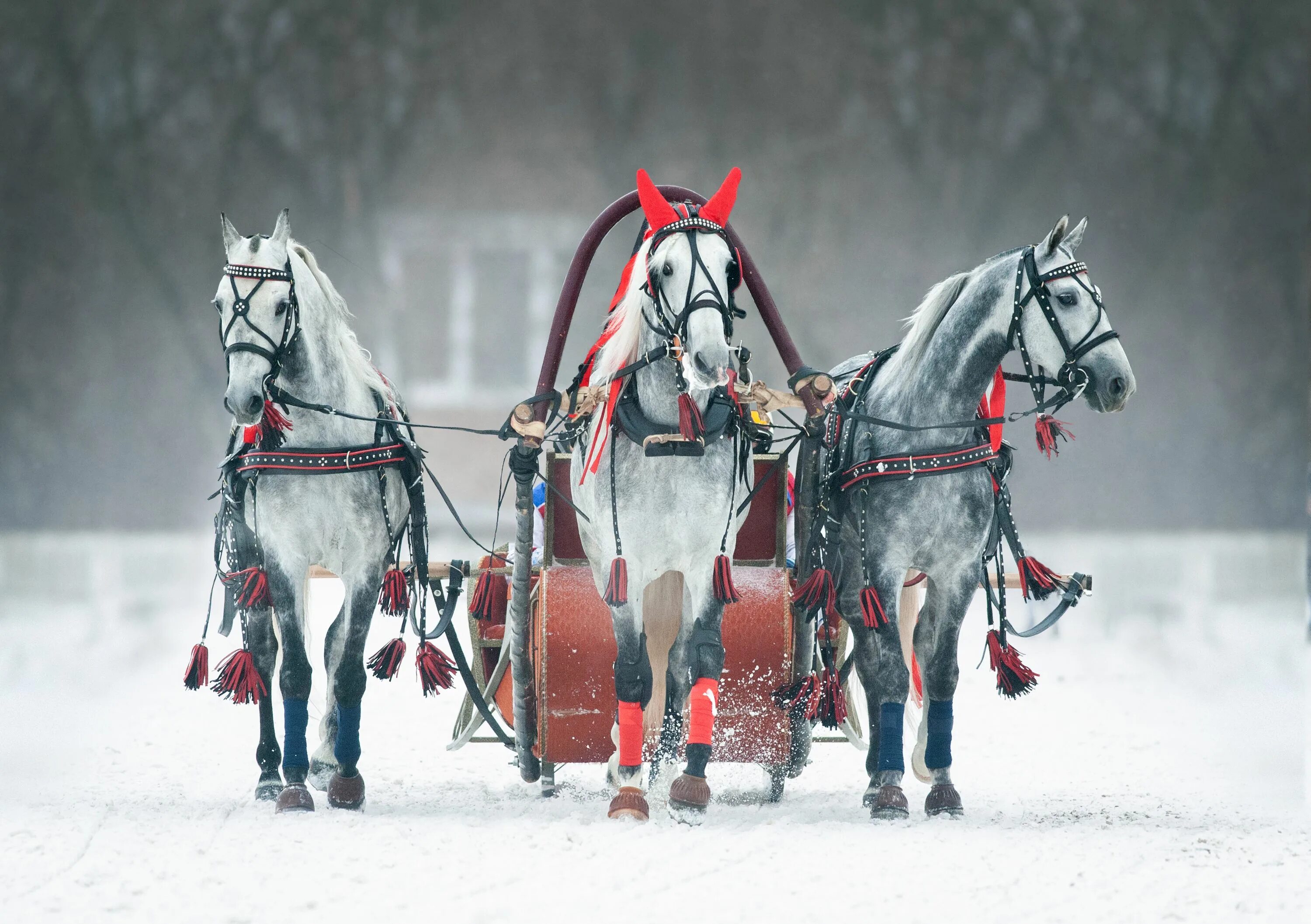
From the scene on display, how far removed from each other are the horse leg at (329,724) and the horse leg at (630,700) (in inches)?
37.2

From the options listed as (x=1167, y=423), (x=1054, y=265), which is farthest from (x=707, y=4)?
(x=1054, y=265)

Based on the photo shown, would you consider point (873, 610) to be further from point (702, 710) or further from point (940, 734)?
point (702, 710)

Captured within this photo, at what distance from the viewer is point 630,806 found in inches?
148

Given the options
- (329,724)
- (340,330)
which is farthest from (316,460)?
(329,724)

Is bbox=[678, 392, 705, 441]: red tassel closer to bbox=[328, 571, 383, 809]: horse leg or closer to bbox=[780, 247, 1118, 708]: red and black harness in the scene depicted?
bbox=[780, 247, 1118, 708]: red and black harness

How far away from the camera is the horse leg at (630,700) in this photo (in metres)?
3.78

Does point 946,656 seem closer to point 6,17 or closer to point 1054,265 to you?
point 1054,265

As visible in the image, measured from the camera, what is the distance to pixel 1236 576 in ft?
39.2

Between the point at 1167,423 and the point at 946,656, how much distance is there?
1085cm

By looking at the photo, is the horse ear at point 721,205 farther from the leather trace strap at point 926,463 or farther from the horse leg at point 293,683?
the horse leg at point 293,683

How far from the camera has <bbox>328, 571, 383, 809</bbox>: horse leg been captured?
13.3 ft

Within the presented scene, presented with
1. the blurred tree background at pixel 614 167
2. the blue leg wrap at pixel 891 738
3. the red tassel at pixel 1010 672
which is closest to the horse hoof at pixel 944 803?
the blue leg wrap at pixel 891 738

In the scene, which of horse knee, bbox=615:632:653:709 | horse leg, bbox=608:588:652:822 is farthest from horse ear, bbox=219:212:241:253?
horse knee, bbox=615:632:653:709

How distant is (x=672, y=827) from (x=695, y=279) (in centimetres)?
157
